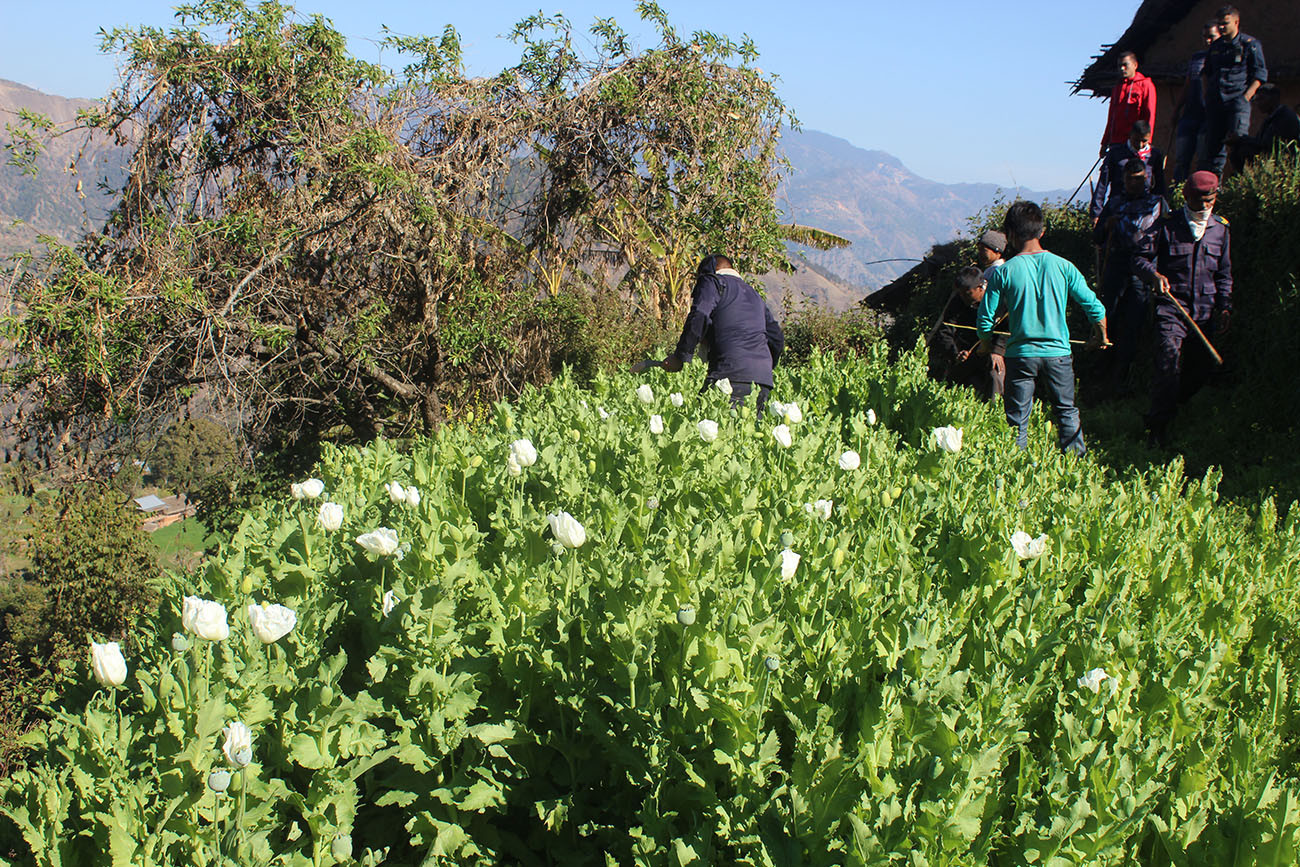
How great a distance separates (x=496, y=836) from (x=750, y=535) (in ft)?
4.69

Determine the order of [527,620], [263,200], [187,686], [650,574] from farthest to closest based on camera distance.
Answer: [263,200]
[527,620]
[650,574]
[187,686]

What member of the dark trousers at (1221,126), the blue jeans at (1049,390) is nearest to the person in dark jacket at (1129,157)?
the dark trousers at (1221,126)

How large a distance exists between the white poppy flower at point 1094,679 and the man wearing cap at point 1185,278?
6.07m

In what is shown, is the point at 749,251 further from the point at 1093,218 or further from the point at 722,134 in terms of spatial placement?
the point at 1093,218

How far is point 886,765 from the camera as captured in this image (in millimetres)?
2164

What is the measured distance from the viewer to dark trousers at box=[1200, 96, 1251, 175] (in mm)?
9320

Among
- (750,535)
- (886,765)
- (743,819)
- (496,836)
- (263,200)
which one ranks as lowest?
(496,836)

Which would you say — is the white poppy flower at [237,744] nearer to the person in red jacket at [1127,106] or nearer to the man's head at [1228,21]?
the person in red jacket at [1127,106]

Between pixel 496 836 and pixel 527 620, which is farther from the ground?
pixel 527 620

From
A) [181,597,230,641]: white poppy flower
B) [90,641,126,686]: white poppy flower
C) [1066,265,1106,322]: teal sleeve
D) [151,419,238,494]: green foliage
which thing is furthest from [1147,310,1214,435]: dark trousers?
[151,419,238,494]: green foliage

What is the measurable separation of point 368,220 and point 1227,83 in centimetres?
1034

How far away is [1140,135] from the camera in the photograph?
980cm

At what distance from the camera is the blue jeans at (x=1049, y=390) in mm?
6184

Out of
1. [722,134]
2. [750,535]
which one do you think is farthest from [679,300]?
[750,535]
